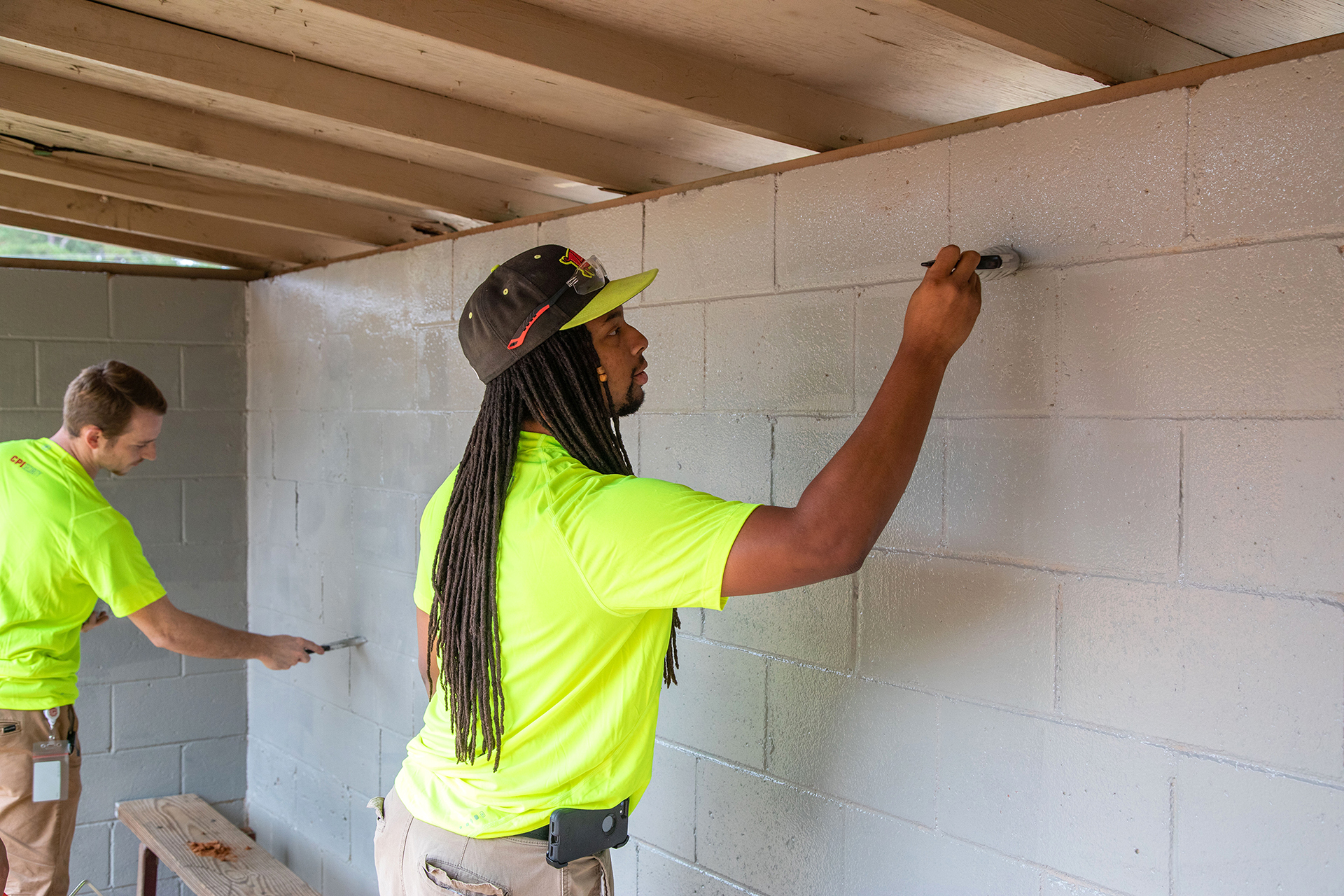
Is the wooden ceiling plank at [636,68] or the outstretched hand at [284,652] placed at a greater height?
the wooden ceiling plank at [636,68]

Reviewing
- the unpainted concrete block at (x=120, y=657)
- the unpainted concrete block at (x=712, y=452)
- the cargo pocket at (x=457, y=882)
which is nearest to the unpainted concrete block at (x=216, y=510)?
the unpainted concrete block at (x=120, y=657)

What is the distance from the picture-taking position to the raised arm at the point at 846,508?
4.30 feet

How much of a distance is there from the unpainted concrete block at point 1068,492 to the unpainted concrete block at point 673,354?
27.9 inches

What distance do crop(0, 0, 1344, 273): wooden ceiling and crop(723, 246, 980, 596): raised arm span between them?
55 centimetres

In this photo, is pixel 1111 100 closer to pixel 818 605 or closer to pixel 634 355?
pixel 634 355

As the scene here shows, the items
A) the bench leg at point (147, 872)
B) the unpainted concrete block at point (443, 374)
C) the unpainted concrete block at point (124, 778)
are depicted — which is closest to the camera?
the unpainted concrete block at point (443, 374)

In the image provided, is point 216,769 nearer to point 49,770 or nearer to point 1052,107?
point 49,770

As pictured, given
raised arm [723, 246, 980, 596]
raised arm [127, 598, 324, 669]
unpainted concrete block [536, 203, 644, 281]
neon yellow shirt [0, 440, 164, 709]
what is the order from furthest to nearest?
1. raised arm [127, 598, 324, 669]
2. neon yellow shirt [0, 440, 164, 709]
3. unpainted concrete block [536, 203, 644, 281]
4. raised arm [723, 246, 980, 596]

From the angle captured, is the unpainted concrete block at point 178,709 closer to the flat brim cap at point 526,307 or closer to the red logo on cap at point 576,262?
the flat brim cap at point 526,307

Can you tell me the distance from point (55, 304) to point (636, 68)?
3.16 m

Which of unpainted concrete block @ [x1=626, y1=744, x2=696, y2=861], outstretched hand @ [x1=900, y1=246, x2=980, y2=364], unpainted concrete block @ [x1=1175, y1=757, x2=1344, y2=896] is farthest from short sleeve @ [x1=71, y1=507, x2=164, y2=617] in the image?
unpainted concrete block @ [x1=1175, y1=757, x2=1344, y2=896]

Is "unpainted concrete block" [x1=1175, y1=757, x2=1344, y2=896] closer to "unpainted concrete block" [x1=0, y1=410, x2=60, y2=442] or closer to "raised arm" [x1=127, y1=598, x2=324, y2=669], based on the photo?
"raised arm" [x1=127, y1=598, x2=324, y2=669]

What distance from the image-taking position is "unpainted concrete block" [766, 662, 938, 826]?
1.87 meters

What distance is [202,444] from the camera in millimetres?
4359
